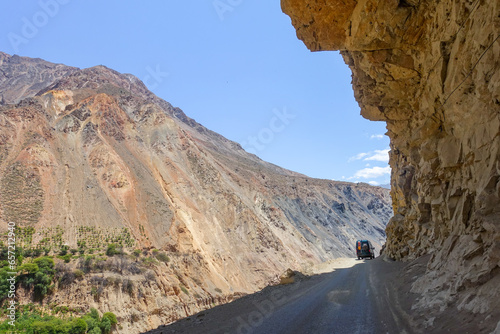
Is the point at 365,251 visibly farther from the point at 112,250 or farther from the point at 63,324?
the point at 63,324

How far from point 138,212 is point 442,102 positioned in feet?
119

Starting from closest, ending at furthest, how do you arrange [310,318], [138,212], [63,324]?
[310,318] < [63,324] < [138,212]

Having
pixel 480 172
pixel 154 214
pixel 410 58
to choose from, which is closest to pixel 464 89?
pixel 480 172

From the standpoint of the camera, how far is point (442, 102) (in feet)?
33.4

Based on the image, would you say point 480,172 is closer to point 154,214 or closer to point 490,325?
point 490,325

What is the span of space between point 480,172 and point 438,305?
3621mm

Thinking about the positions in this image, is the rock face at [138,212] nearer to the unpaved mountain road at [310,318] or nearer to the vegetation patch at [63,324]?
the vegetation patch at [63,324]

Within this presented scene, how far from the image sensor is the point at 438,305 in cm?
653

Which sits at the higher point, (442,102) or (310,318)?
(442,102)

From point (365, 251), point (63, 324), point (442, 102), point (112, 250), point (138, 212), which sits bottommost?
point (365, 251)

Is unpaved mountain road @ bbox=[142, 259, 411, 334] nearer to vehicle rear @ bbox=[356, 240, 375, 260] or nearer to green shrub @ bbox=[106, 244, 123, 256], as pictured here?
green shrub @ bbox=[106, 244, 123, 256]

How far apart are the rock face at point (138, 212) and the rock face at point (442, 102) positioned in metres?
22.9

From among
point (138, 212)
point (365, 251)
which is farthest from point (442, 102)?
point (138, 212)

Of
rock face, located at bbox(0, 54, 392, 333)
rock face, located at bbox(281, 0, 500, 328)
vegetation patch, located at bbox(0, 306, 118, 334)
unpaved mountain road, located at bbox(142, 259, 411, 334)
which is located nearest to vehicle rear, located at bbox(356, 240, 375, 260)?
rock face, located at bbox(0, 54, 392, 333)
